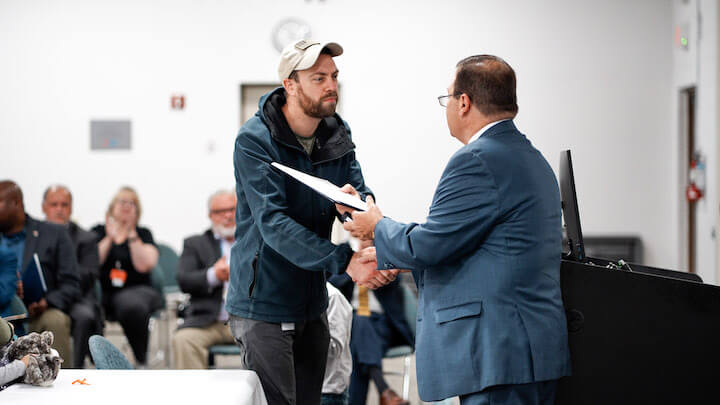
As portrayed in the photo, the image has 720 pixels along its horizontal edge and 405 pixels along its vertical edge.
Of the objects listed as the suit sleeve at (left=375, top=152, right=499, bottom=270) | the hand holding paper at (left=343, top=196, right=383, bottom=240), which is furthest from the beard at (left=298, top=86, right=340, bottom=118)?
the suit sleeve at (left=375, top=152, right=499, bottom=270)

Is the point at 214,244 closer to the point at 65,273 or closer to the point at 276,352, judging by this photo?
the point at 65,273

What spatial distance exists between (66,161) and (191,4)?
7.05ft

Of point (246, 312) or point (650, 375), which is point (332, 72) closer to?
point (246, 312)

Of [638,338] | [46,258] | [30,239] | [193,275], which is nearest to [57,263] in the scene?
[46,258]

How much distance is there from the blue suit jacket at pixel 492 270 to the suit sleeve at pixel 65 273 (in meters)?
3.38

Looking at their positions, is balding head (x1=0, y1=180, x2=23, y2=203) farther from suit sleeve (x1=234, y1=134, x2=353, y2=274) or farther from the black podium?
the black podium

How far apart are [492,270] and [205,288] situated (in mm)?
2987

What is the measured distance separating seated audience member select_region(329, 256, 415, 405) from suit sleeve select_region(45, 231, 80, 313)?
1849 mm

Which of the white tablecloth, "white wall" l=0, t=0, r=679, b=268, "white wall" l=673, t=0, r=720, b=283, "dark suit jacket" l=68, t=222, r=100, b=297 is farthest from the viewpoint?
"white wall" l=0, t=0, r=679, b=268

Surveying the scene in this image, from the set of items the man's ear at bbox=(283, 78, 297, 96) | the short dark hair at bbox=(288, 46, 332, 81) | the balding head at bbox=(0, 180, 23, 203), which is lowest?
the balding head at bbox=(0, 180, 23, 203)

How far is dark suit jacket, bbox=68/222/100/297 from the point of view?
4992 millimetres

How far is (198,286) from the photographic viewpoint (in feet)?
14.8

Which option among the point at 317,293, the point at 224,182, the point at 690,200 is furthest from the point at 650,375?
the point at 224,182

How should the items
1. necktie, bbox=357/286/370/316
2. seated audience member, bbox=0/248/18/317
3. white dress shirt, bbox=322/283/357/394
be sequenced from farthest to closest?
1. necktie, bbox=357/286/370/316
2. seated audience member, bbox=0/248/18/317
3. white dress shirt, bbox=322/283/357/394
